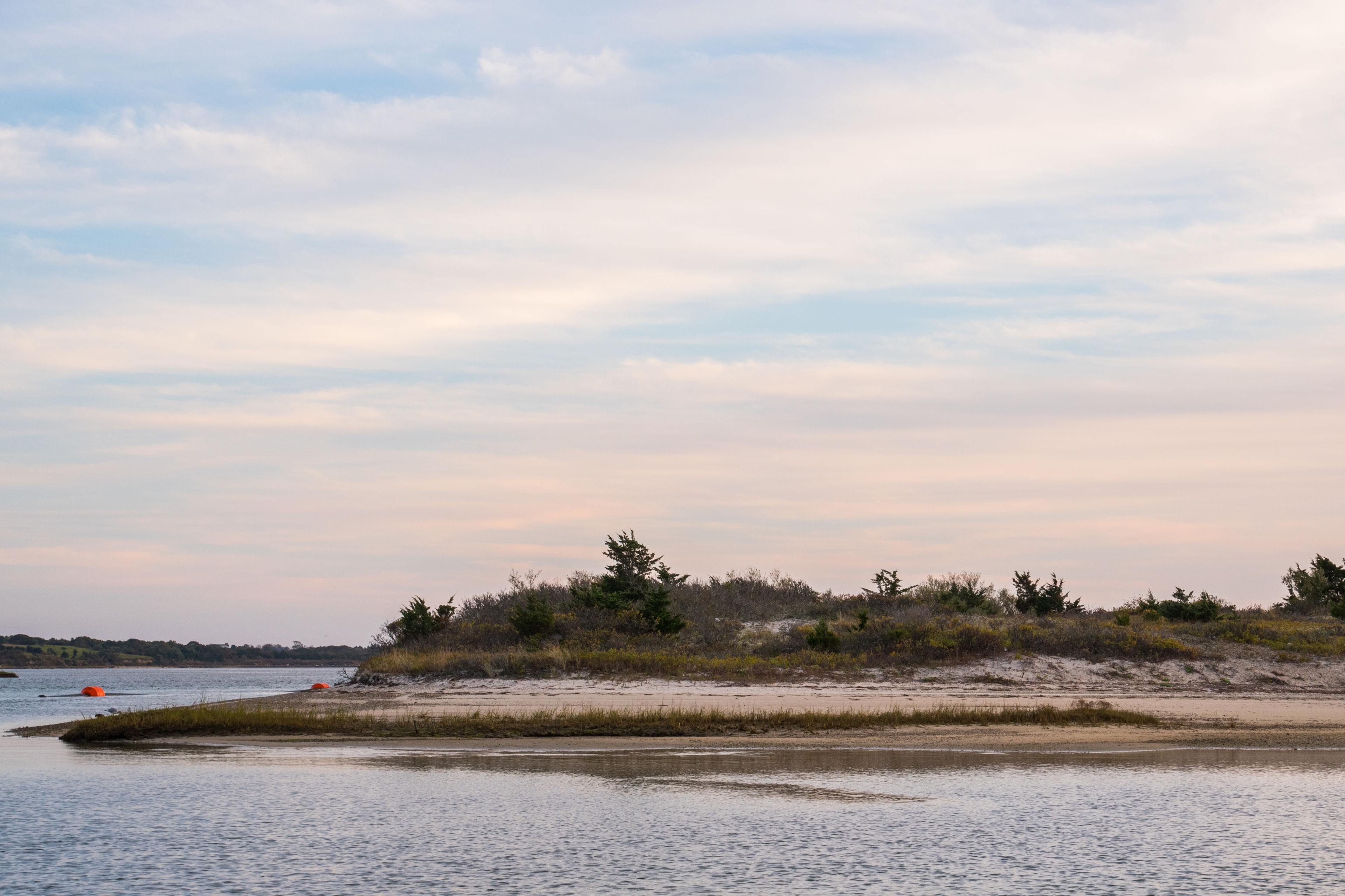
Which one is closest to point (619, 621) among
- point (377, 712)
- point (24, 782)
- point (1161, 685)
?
point (377, 712)

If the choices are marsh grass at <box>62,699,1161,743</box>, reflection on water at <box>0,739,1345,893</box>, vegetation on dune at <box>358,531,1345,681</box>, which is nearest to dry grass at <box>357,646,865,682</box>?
vegetation on dune at <box>358,531,1345,681</box>

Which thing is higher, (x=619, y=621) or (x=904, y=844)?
(x=619, y=621)

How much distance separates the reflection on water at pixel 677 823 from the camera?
13.5 metres

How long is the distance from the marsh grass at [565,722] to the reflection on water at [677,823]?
2.60 meters

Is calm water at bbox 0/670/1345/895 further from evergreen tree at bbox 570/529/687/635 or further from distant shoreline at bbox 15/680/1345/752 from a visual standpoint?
evergreen tree at bbox 570/529/687/635

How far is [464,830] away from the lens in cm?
1645

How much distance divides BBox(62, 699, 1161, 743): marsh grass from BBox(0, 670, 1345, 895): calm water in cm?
264

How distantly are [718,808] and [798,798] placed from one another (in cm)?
162

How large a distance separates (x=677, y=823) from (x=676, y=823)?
15 mm

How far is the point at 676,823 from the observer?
1691cm

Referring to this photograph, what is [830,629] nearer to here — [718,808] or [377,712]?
[377,712]

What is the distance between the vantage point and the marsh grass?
Result: 27484 millimetres

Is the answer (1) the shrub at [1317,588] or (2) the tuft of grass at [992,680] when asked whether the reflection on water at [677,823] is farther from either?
(1) the shrub at [1317,588]

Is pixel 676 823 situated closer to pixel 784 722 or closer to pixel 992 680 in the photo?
pixel 784 722
